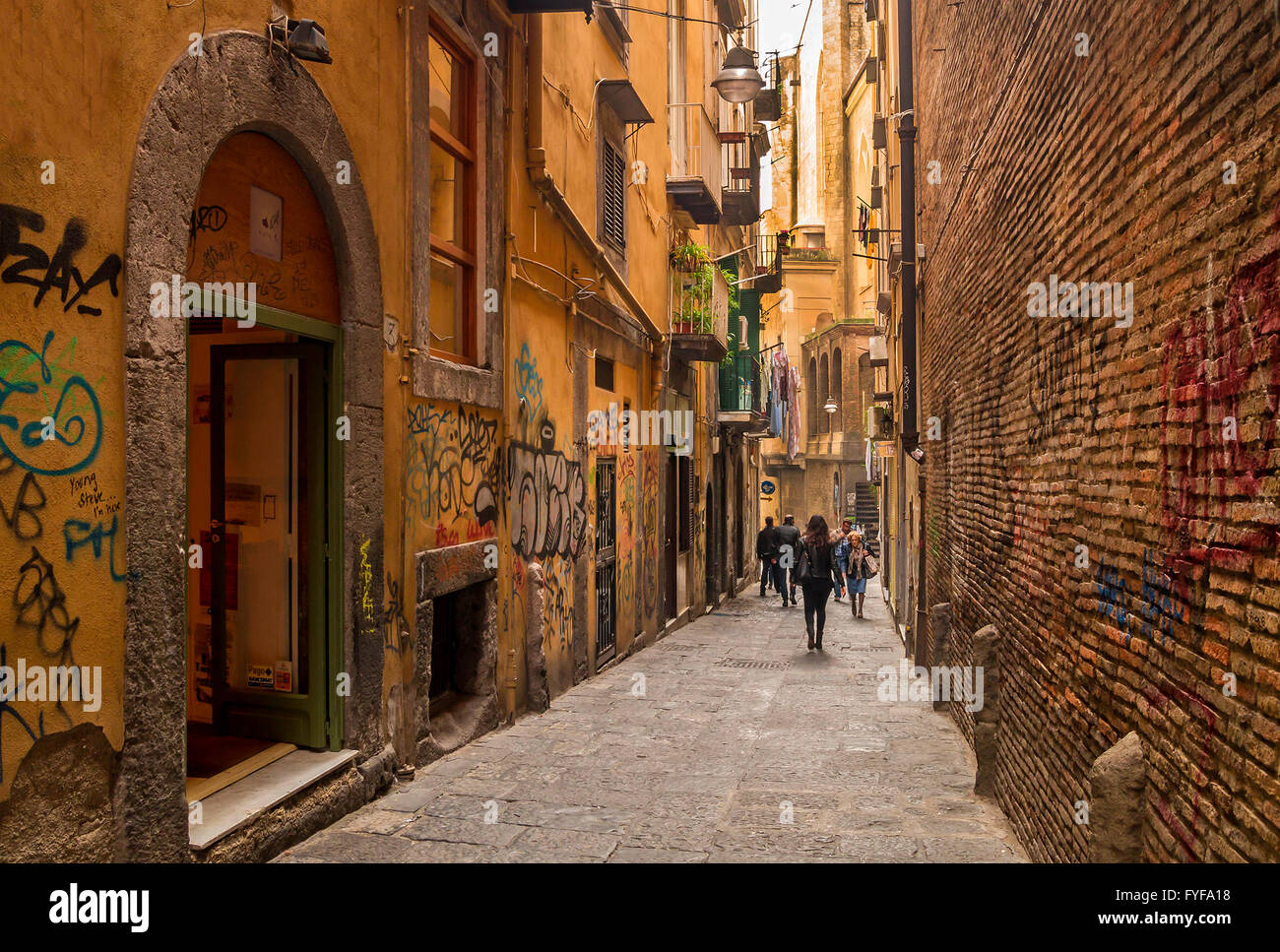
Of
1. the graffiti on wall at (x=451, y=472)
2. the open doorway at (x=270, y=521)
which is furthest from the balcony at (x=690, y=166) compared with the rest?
the open doorway at (x=270, y=521)

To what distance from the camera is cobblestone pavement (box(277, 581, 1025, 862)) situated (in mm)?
5465

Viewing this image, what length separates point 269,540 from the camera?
19.9 feet

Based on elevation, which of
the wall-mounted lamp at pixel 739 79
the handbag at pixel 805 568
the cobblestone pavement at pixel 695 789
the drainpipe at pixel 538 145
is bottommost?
the cobblestone pavement at pixel 695 789

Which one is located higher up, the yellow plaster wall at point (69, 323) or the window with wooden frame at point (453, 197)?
the window with wooden frame at point (453, 197)

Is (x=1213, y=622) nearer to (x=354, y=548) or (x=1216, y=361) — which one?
(x=1216, y=361)

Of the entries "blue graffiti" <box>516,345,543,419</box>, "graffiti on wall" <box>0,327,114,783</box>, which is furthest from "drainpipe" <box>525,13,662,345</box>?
"graffiti on wall" <box>0,327,114,783</box>

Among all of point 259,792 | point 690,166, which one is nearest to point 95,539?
point 259,792

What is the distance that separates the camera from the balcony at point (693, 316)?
637 inches

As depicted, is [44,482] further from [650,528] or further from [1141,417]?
[650,528]

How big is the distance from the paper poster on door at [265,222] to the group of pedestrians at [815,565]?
8791 millimetres

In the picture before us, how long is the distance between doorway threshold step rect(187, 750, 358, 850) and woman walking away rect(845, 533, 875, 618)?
45.9ft

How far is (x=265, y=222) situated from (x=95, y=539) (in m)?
2.24

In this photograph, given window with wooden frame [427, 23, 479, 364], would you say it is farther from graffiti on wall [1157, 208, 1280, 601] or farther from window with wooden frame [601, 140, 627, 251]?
graffiti on wall [1157, 208, 1280, 601]

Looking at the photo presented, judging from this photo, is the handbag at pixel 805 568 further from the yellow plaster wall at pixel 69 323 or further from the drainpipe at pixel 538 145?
the yellow plaster wall at pixel 69 323
